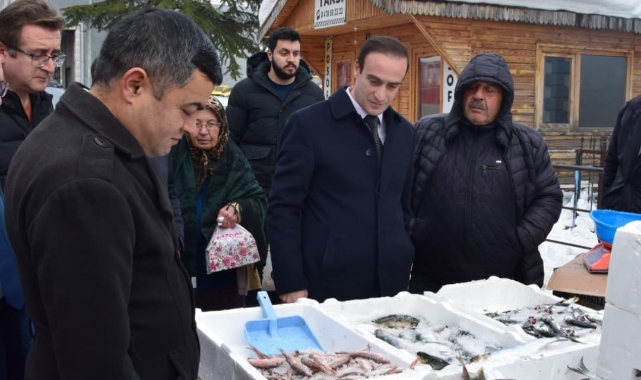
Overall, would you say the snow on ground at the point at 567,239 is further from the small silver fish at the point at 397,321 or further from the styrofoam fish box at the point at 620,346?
the styrofoam fish box at the point at 620,346

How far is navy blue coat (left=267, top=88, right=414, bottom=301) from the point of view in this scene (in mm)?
3338

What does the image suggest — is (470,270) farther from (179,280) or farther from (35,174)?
(35,174)

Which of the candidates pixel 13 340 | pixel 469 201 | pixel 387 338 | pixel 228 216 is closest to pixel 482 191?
pixel 469 201

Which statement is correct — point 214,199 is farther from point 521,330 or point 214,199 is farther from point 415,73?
point 415,73

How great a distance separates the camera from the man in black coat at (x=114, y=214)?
1.48m

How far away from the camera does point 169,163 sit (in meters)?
3.96

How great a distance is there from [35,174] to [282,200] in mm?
1914

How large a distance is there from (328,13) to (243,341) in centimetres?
1117

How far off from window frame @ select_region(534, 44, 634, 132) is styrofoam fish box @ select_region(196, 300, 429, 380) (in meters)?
10.4

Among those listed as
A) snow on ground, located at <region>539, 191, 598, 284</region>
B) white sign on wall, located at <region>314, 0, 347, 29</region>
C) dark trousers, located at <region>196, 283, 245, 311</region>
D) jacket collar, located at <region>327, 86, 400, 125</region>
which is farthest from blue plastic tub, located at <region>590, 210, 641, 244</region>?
white sign on wall, located at <region>314, 0, 347, 29</region>

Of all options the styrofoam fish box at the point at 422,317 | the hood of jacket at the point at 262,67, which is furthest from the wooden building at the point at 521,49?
the styrofoam fish box at the point at 422,317

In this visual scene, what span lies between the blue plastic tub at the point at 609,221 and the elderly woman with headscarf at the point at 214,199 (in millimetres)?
1961

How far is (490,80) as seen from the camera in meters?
3.74

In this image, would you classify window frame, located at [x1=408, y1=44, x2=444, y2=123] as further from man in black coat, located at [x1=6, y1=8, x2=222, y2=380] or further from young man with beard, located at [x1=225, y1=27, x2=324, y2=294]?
man in black coat, located at [x1=6, y1=8, x2=222, y2=380]
